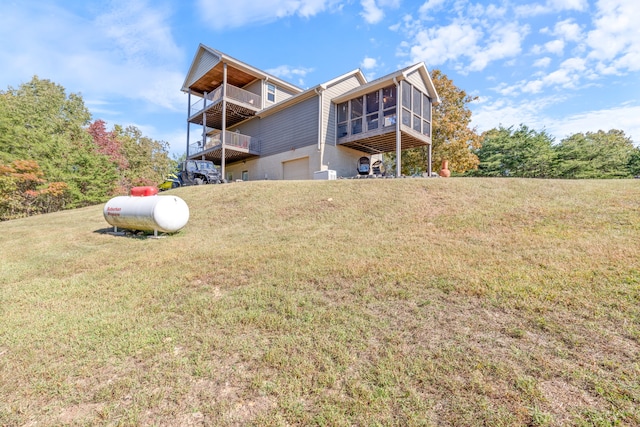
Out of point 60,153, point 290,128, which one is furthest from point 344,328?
point 60,153

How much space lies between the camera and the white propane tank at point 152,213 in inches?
283

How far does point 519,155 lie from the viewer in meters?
25.8

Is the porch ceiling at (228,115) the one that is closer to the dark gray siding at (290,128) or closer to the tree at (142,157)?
the dark gray siding at (290,128)

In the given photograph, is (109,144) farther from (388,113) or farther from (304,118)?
(388,113)

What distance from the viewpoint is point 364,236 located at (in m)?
6.17

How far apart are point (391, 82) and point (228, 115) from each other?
39.7ft

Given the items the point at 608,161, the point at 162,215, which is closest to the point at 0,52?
the point at 162,215

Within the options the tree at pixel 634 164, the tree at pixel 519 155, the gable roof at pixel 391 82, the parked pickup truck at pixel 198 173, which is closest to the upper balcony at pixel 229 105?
the parked pickup truck at pixel 198 173

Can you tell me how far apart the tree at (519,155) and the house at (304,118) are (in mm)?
13788

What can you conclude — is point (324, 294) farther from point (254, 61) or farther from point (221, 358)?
point (254, 61)

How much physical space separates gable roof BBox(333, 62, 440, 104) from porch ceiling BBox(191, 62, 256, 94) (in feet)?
24.1

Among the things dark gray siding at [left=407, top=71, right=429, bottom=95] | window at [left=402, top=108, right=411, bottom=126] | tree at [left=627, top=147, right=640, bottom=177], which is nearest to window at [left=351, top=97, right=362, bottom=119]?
window at [left=402, top=108, right=411, bottom=126]

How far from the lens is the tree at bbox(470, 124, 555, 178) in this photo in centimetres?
2520

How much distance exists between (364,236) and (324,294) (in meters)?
2.64
